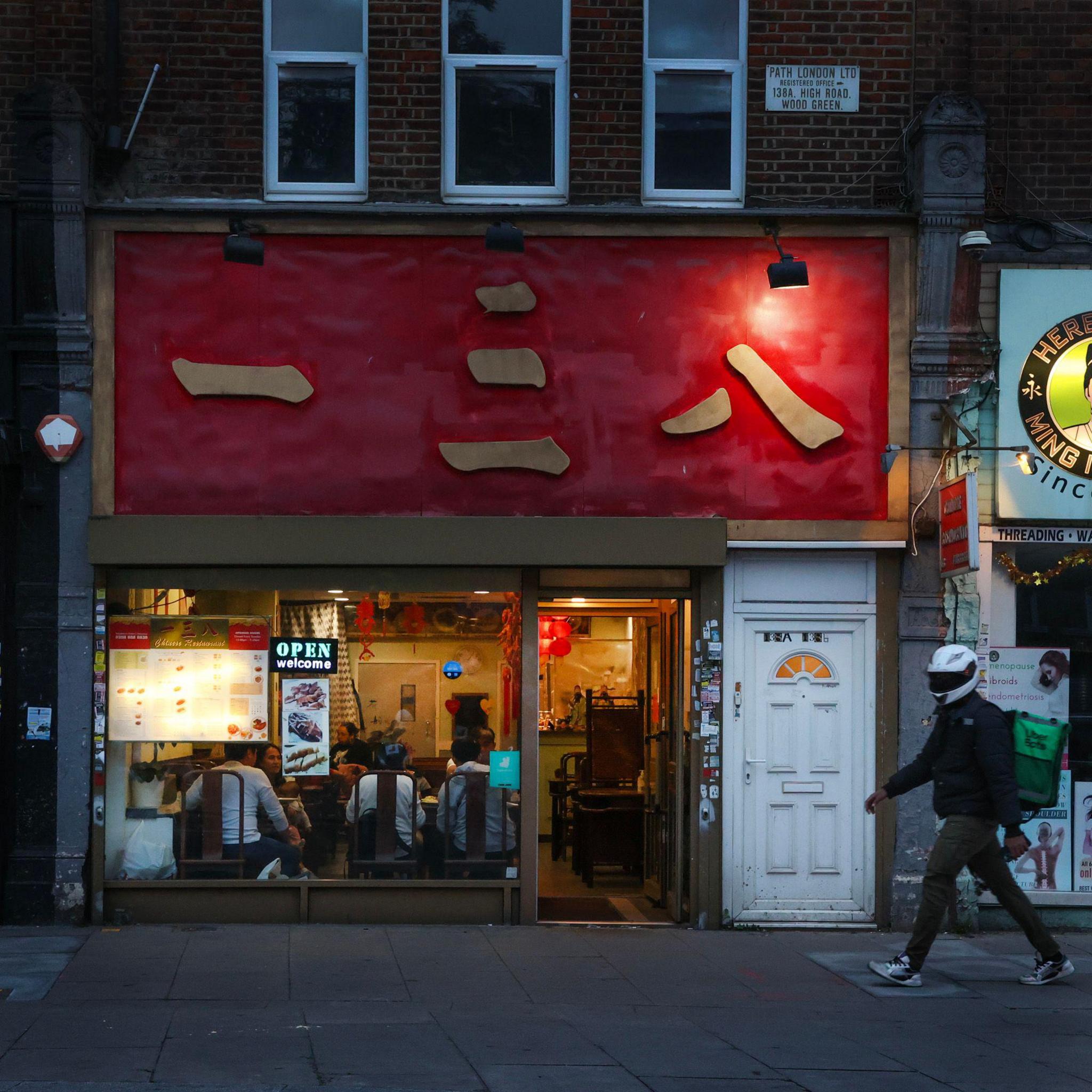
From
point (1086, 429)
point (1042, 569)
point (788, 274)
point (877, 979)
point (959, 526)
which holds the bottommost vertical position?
point (877, 979)

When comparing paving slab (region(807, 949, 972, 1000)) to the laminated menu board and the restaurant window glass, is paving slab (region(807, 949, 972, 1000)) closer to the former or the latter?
the restaurant window glass

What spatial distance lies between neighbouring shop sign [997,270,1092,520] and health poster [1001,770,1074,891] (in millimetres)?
2031

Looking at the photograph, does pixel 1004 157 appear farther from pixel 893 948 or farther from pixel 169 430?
pixel 169 430

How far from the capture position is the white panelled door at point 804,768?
1009cm

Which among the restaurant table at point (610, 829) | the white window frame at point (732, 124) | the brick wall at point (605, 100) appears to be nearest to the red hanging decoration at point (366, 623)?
the restaurant table at point (610, 829)

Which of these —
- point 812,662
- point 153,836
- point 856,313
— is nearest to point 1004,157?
point 856,313

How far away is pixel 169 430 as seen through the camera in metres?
9.95

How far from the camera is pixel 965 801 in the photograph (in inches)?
328

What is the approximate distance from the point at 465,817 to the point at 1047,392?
522 centimetres

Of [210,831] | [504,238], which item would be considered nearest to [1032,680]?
[504,238]

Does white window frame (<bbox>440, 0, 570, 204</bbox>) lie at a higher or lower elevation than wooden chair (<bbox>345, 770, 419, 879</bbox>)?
higher

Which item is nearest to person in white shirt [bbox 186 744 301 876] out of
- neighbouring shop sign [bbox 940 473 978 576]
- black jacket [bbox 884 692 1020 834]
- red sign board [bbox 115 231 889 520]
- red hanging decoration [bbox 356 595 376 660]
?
red hanging decoration [bbox 356 595 376 660]

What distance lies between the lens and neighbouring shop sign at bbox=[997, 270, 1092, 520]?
1015cm

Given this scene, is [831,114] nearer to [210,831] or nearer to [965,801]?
[965,801]
